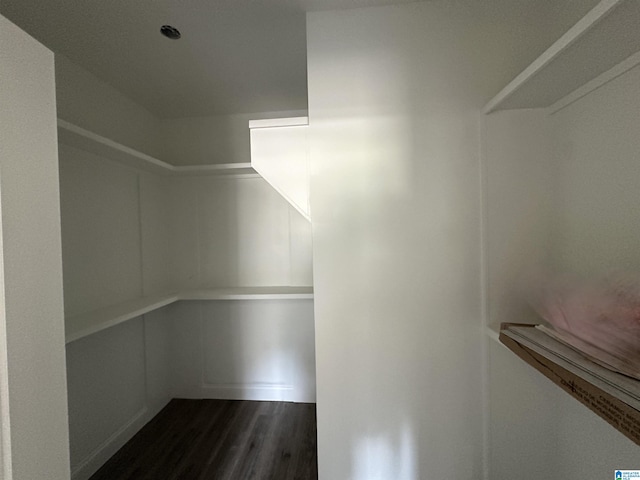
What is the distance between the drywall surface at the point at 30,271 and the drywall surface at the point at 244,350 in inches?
52.9

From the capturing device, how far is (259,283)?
6.68 ft

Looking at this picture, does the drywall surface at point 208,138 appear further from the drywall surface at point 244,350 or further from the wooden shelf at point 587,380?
the wooden shelf at point 587,380

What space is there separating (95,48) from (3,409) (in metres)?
1.49

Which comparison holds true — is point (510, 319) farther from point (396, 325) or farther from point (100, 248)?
point (100, 248)

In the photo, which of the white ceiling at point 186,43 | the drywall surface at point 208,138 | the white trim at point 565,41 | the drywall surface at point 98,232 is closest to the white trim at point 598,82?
the white trim at point 565,41

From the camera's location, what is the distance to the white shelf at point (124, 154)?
1.16m

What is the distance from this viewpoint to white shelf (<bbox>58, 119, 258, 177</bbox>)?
116 cm

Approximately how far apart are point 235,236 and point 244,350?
84 centimetres

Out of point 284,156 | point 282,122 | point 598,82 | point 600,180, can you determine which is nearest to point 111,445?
point 284,156

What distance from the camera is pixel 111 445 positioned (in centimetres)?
156

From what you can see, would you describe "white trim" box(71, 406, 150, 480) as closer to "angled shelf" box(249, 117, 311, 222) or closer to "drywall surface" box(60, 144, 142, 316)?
"drywall surface" box(60, 144, 142, 316)

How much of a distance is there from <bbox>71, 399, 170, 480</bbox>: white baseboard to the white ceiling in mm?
1993

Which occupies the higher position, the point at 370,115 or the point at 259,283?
the point at 370,115

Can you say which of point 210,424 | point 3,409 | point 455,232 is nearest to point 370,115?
point 455,232
